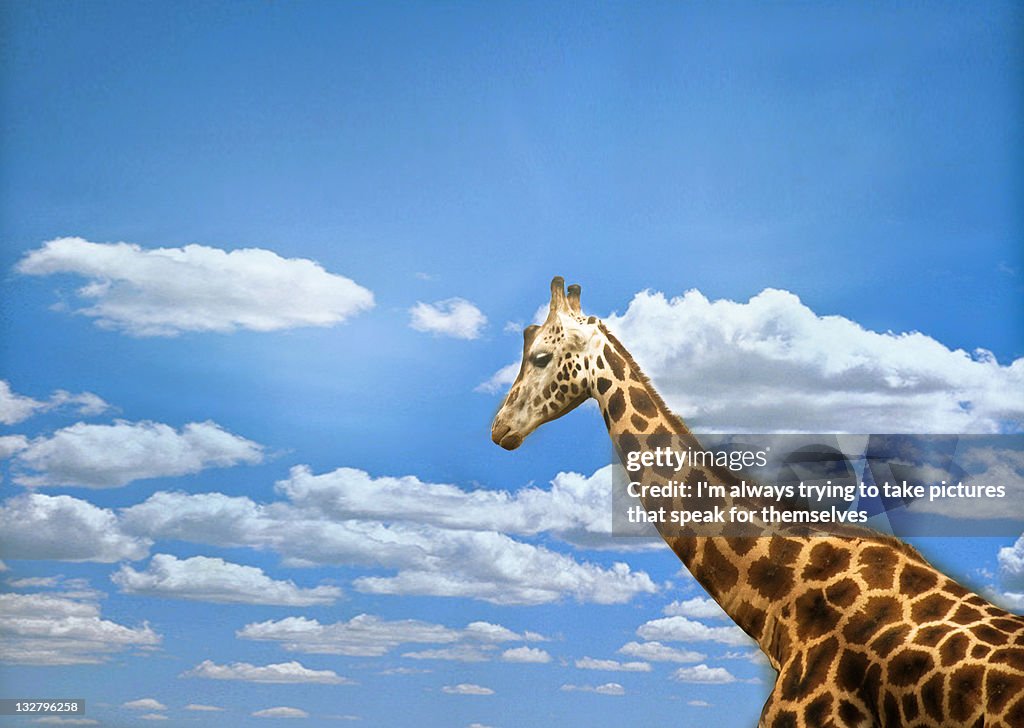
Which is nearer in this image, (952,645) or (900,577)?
(952,645)

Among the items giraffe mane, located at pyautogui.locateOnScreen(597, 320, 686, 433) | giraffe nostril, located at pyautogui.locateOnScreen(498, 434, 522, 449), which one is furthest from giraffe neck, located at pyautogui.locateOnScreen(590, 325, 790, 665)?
giraffe nostril, located at pyautogui.locateOnScreen(498, 434, 522, 449)

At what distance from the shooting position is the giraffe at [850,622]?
3619 mm

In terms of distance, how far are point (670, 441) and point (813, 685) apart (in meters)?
1.26

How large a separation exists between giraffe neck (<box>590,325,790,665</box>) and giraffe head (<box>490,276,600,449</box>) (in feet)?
0.28

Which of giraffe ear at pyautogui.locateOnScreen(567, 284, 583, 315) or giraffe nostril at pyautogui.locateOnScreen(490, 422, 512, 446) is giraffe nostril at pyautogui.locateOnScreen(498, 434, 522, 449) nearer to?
giraffe nostril at pyautogui.locateOnScreen(490, 422, 512, 446)

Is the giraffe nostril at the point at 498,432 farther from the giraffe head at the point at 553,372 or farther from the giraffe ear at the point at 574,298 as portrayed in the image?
the giraffe ear at the point at 574,298

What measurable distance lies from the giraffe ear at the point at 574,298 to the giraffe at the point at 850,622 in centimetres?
58

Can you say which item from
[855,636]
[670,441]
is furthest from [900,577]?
[670,441]

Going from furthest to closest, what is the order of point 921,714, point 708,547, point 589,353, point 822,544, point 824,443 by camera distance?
point 824,443 → point 589,353 → point 708,547 → point 822,544 → point 921,714

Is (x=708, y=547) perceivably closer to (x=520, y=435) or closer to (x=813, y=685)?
(x=813, y=685)

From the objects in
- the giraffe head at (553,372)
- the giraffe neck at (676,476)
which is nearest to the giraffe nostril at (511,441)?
the giraffe head at (553,372)

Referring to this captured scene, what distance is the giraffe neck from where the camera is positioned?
4383 millimetres

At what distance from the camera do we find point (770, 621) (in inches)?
168

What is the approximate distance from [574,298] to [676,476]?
3.68 feet
